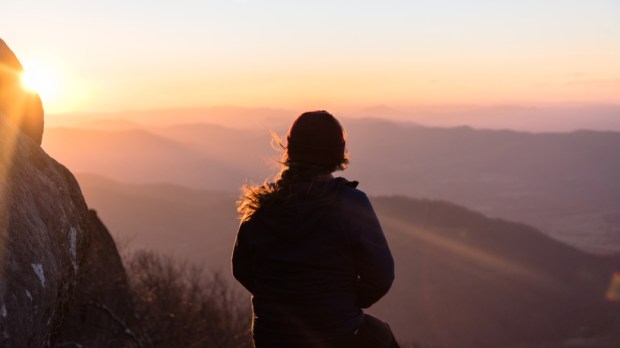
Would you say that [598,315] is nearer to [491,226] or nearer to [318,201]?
[491,226]

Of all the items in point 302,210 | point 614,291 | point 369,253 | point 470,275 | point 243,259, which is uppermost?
point 302,210

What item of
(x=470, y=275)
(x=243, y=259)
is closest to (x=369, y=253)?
(x=243, y=259)

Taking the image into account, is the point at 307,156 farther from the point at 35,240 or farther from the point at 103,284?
the point at 103,284

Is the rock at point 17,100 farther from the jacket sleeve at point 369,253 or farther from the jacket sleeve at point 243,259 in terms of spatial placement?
the jacket sleeve at point 369,253

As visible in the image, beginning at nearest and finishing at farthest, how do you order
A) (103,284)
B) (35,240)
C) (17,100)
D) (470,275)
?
1. (35,240)
2. (17,100)
3. (103,284)
4. (470,275)

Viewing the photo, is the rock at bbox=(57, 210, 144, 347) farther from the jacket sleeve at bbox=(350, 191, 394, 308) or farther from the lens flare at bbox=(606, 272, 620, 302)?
the lens flare at bbox=(606, 272, 620, 302)

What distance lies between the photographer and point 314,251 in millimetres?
3152

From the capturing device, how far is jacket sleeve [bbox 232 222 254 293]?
3.37 meters

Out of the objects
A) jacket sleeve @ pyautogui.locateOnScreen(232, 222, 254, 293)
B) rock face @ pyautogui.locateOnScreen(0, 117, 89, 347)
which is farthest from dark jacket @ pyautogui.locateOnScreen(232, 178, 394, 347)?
rock face @ pyautogui.locateOnScreen(0, 117, 89, 347)

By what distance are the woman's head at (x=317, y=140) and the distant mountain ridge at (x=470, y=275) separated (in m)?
54.9

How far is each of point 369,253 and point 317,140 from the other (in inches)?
25.9

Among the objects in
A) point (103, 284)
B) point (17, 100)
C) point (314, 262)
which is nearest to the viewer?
point (314, 262)

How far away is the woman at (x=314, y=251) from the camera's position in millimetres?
3152

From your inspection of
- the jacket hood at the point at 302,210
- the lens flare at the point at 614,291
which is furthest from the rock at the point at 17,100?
the lens flare at the point at 614,291
